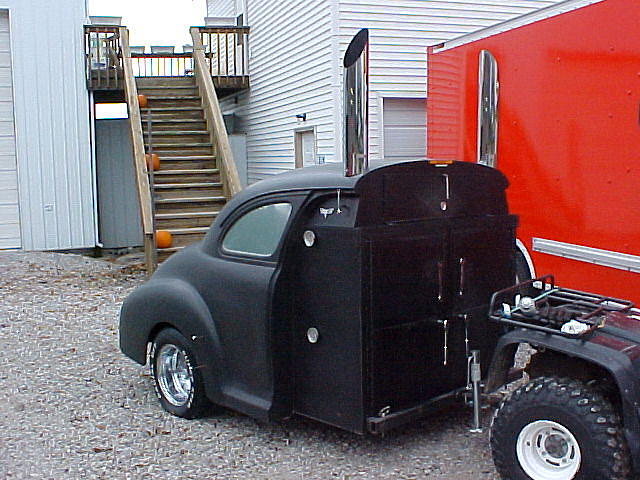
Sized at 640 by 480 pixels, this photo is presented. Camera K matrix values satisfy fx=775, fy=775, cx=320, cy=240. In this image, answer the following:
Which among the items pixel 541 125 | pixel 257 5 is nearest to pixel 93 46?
pixel 257 5

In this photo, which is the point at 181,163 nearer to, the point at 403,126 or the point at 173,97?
the point at 173,97

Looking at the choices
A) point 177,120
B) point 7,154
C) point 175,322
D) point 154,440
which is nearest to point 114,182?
point 7,154

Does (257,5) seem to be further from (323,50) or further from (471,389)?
(471,389)

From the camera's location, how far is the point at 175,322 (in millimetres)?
4973

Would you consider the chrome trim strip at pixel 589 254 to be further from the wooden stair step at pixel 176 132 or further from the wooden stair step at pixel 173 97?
the wooden stair step at pixel 173 97

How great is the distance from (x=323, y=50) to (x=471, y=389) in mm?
8639

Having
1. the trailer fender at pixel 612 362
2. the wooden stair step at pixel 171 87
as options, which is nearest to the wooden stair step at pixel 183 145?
the wooden stair step at pixel 171 87

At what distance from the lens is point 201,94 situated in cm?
1334

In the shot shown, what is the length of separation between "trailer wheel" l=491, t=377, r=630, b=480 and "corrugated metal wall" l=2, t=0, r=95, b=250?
434 inches

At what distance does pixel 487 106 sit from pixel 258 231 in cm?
284

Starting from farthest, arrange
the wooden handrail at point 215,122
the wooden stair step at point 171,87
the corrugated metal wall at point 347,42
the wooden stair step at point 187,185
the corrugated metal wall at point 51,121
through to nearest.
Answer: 1. the wooden stair step at point 171,87
2. the corrugated metal wall at point 51,121
3. the corrugated metal wall at point 347,42
4. the wooden handrail at point 215,122
5. the wooden stair step at point 187,185

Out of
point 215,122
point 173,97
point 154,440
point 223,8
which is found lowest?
point 154,440

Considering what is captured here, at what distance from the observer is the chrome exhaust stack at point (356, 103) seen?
396 centimetres

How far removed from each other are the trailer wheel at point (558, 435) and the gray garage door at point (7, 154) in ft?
37.0
